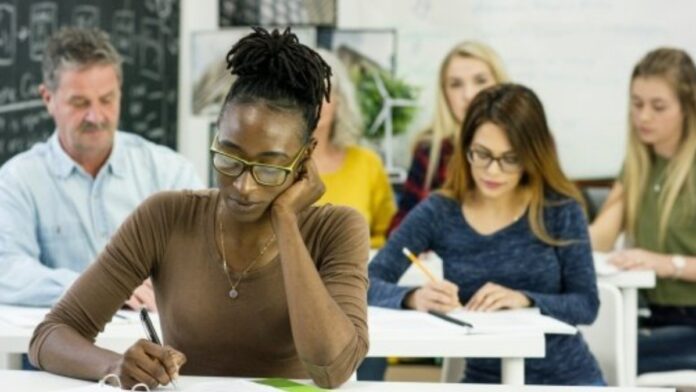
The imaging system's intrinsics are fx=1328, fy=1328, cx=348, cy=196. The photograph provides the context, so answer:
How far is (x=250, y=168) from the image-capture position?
92.7 inches

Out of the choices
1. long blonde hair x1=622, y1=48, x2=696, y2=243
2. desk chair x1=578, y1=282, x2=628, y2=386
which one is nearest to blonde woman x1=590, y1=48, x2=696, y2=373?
long blonde hair x1=622, y1=48, x2=696, y2=243

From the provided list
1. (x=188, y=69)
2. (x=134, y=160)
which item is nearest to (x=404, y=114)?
(x=188, y=69)

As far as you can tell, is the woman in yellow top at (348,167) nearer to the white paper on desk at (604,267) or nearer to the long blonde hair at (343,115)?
the long blonde hair at (343,115)

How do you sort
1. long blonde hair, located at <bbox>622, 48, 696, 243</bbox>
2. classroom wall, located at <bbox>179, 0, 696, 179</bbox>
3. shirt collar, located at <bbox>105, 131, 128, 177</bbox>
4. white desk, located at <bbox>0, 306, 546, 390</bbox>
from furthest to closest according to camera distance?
classroom wall, located at <bbox>179, 0, 696, 179</bbox>
long blonde hair, located at <bbox>622, 48, 696, 243</bbox>
shirt collar, located at <bbox>105, 131, 128, 177</bbox>
white desk, located at <bbox>0, 306, 546, 390</bbox>

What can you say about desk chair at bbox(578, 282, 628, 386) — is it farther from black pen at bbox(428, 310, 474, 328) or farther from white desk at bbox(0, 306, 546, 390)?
white desk at bbox(0, 306, 546, 390)

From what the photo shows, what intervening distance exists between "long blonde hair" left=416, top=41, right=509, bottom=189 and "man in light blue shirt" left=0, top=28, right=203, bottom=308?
2.09 m

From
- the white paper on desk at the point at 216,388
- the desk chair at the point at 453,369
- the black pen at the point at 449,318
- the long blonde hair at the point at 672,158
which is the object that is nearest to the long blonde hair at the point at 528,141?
the black pen at the point at 449,318

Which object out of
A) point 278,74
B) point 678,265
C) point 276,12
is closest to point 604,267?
point 678,265

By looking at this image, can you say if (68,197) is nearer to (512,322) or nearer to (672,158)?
(512,322)

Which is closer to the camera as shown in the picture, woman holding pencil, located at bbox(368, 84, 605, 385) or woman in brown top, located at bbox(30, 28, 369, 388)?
woman in brown top, located at bbox(30, 28, 369, 388)

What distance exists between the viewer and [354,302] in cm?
249

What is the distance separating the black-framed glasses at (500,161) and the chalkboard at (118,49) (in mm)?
2011

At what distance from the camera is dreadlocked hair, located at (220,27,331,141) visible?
96.4 inches

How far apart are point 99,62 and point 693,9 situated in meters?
3.49
